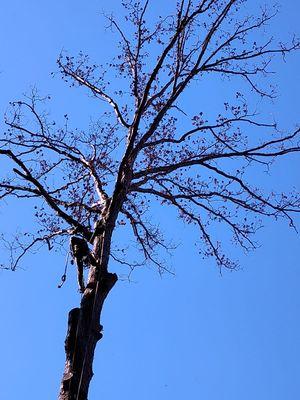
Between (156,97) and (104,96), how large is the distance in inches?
49.2

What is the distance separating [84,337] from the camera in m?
5.61

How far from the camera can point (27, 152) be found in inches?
368

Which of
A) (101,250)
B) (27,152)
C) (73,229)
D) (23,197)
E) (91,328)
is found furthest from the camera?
(27,152)

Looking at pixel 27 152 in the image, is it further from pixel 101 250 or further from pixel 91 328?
pixel 91 328

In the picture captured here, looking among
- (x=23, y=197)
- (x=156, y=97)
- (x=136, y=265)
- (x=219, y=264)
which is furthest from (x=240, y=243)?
(x=23, y=197)

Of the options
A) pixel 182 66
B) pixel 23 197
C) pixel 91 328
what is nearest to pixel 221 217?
pixel 182 66

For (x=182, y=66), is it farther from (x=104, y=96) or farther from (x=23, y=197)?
(x=23, y=197)

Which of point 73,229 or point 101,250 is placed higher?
point 73,229

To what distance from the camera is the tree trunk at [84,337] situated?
5.33 metres

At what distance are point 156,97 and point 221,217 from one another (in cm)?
221

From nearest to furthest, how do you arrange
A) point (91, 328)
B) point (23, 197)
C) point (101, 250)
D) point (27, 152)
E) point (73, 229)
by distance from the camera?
point (91, 328) → point (101, 250) → point (73, 229) → point (23, 197) → point (27, 152)

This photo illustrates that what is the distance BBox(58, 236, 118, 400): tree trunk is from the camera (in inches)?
210

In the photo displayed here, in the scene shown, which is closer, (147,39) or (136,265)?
(136,265)

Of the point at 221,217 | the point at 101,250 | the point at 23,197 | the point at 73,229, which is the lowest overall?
the point at 101,250
